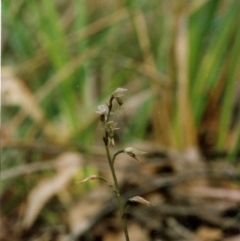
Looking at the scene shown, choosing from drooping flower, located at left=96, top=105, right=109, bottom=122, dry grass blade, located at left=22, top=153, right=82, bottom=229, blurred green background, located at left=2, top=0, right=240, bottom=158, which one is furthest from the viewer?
blurred green background, located at left=2, top=0, right=240, bottom=158

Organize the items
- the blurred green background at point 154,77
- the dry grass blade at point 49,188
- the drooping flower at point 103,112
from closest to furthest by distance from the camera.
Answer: the drooping flower at point 103,112
the dry grass blade at point 49,188
the blurred green background at point 154,77

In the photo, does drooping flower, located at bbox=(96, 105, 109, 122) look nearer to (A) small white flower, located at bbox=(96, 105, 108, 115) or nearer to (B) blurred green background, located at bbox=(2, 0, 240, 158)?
(A) small white flower, located at bbox=(96, 105, 108, 115)

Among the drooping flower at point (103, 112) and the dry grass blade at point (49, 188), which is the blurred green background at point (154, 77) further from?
Result: the drooping flower at point (103, 112)

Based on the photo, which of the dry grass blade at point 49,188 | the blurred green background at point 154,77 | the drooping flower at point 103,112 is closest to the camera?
the drooping flower at point 103,112

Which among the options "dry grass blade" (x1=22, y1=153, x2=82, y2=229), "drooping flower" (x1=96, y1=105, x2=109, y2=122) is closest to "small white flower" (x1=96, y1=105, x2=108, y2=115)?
"drooping flower" (x1=96, y1=105, x2=109, y2=122)

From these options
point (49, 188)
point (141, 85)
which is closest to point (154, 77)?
point (141, 85)

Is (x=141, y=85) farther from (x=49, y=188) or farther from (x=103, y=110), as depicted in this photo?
(x=103, y=110)

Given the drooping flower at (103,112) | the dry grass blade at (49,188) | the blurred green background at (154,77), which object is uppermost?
the drooping flower at (103,112)

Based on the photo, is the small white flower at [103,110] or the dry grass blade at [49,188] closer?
the small white flower at [103,110]

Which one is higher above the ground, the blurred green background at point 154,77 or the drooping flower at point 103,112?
the drooping flower at point 103,112

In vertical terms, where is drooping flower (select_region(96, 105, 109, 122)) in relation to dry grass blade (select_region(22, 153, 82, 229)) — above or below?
above

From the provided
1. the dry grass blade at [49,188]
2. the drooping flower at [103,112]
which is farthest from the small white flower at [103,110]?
the dry grass blade at [49,188]
